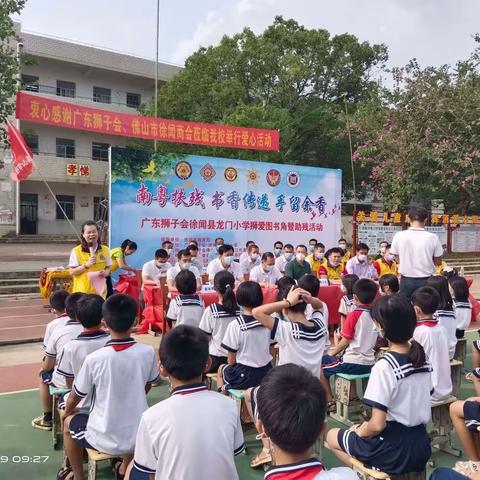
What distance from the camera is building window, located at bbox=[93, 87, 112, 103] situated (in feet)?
84.7

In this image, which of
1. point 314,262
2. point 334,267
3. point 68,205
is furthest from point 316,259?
point 68,205

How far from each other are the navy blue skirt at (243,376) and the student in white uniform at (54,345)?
120cm

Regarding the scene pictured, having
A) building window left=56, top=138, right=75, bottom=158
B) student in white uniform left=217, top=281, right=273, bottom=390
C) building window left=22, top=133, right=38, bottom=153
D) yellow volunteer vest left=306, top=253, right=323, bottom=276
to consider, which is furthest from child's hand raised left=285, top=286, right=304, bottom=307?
building window left=56, top=138, right=75, bottom=158

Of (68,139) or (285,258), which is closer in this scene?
(285,258)

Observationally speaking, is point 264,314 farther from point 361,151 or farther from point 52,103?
point 361,151

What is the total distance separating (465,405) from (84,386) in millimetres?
2303

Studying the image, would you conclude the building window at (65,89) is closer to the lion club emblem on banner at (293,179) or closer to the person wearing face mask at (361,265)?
the lion club emblem on banner at (293,179)

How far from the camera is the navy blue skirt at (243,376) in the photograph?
3.77 meters

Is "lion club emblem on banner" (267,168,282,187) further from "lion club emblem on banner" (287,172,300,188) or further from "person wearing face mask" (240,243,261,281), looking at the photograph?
"person wearing face mask" (240,243,261,281)

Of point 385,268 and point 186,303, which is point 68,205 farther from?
point 186,303

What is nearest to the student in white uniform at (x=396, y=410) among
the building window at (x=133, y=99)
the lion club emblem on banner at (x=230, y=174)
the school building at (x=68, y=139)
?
the lion club emblem on banner at (x=230, y=174)

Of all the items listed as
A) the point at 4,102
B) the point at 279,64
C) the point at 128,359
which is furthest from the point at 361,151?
the point at 128,359

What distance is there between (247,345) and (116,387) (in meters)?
1.27

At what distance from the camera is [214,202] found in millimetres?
10938
